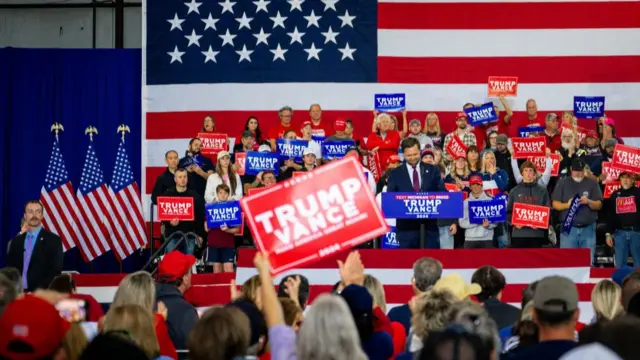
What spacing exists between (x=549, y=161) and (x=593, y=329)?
453 inches

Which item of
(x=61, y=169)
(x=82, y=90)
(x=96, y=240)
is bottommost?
(x=96, y=240)

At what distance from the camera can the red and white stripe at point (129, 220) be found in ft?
66.1

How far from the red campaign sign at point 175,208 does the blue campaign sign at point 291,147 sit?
2081mm

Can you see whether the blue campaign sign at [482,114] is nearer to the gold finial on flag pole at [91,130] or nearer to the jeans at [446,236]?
the jeans at [446,236]

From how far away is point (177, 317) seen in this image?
8.14m

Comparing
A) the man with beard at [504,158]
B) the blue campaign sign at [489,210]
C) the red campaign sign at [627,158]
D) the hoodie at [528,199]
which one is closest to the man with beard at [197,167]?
the man with beard at [504,158]

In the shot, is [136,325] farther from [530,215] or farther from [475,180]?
[475,180]

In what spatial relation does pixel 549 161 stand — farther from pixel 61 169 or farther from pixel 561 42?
pixel 61 169

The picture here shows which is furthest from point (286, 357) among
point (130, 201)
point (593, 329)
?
point (130, 201)

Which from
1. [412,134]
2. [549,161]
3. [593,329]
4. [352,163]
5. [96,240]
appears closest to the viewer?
[593,329]

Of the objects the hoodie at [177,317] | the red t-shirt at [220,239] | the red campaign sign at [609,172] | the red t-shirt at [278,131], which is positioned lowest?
the hoodie at [177,317]

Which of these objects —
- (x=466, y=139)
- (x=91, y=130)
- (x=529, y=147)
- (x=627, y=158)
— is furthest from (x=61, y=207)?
(x=627, y=158)

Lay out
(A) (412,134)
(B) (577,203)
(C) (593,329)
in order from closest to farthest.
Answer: (C) (593,329)
(B) (577,203)
(A) (412,134)

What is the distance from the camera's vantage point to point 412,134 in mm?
18688
